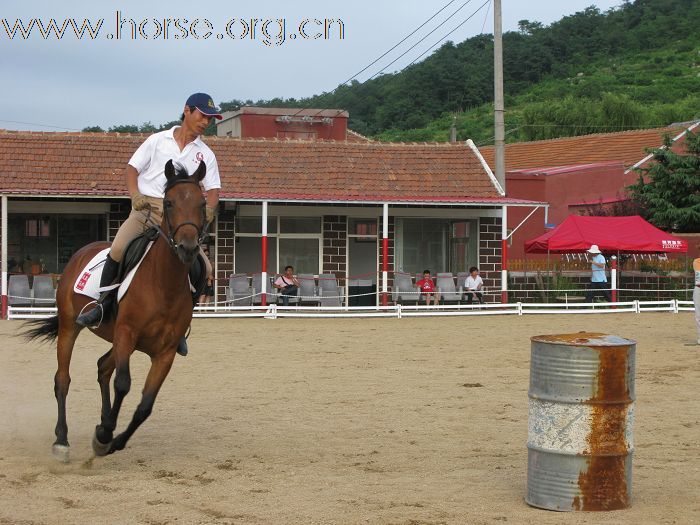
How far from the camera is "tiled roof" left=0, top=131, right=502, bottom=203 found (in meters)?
25.8

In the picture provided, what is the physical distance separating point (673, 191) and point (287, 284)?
17.3 m

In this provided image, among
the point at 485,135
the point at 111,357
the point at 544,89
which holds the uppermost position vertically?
the point at 544,89

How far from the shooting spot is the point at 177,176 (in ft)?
24.9

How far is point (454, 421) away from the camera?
384 inches

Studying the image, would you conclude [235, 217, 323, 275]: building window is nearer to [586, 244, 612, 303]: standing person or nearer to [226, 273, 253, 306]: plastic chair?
[226, 273, 253, 306]: plastic chair

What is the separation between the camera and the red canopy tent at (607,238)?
88.5 ft

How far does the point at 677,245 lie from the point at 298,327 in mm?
11291

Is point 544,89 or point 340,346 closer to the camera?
point 340,346

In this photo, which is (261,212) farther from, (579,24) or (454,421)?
(579,24)

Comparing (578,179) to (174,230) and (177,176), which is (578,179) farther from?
(174,230)

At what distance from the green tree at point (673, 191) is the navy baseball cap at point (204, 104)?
1172 inches

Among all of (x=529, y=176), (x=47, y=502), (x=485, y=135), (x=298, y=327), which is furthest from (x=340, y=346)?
(x=485, y=135)

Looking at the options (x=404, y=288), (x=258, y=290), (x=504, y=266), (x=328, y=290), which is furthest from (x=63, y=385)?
(x=504, y=266)

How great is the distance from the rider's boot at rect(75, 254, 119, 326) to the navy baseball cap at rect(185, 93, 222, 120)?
136cm
